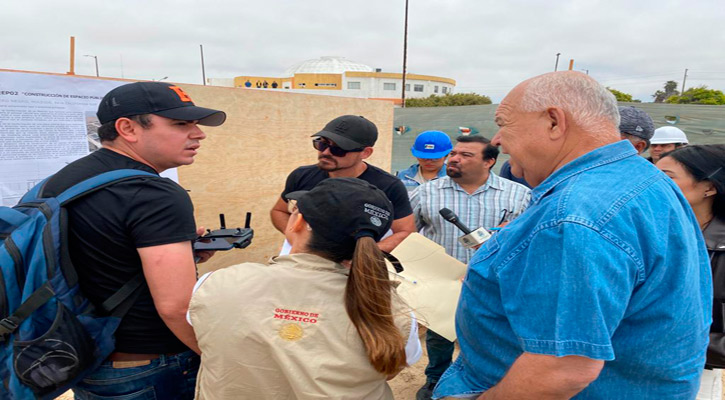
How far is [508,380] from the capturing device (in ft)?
3.26

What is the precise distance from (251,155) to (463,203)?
7.52 feet

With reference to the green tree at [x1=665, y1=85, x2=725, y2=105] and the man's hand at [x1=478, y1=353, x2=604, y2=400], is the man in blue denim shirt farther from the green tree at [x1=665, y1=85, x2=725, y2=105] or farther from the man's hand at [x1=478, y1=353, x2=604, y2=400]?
the green tree at [x1=665, y1=85, x2=725, y2=105]

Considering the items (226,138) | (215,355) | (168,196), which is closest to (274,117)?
(226,138)

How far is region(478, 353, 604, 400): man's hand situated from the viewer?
892 millimetres

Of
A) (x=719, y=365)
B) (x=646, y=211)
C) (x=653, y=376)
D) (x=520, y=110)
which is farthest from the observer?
(x=719, y=365)

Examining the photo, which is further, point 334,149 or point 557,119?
point 334,149

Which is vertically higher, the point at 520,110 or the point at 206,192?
the point at 520,110

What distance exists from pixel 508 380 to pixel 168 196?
116 centimetres

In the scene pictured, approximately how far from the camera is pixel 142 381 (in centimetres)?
143

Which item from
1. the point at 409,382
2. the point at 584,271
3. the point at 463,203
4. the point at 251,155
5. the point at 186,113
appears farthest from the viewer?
the point at 251,155

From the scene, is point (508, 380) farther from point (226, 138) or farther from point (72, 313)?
point (226, 138)

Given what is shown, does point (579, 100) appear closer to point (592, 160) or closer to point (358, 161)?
point (592, 160)

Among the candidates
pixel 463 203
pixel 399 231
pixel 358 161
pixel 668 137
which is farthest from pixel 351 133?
pixel 668 137

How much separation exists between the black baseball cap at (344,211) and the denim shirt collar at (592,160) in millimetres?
486
